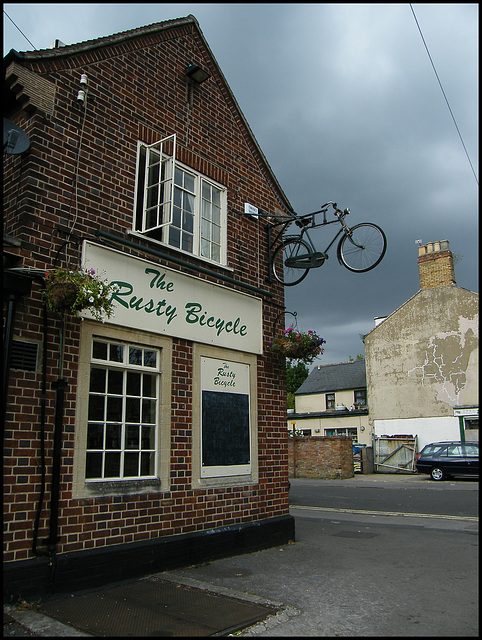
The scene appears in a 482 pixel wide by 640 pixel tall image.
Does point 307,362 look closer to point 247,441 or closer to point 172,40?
point 247,441

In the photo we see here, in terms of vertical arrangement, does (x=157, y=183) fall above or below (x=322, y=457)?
above

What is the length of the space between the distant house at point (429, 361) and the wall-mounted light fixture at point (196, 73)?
882 inches

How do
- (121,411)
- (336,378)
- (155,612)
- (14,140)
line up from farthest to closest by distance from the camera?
1. (336,378)
2. (121,411)
3. (14,140)
4. (155,612)

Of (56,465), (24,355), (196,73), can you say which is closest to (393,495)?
(56,465)


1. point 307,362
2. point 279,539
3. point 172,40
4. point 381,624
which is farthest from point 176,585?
point 172,40

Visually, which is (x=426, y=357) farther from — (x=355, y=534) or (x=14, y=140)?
(x=14, y=140)

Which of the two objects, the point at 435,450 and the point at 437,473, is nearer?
the point at 437,473

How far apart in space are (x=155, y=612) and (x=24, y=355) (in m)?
3.01

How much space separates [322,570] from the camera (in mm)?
7023

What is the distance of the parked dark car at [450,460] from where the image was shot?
2122 centimetres

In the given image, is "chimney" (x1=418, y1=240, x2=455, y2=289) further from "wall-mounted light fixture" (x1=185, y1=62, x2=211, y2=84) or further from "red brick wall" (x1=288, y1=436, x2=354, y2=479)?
"wall-mounted light fixture" (x1=185, y1=62, x2=211, y2=84)

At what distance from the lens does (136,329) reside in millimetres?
7125

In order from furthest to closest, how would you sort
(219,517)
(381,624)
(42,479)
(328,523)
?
(328,523) < (219,517) < (42,479) < (381,624)

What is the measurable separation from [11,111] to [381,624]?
7273 mm
